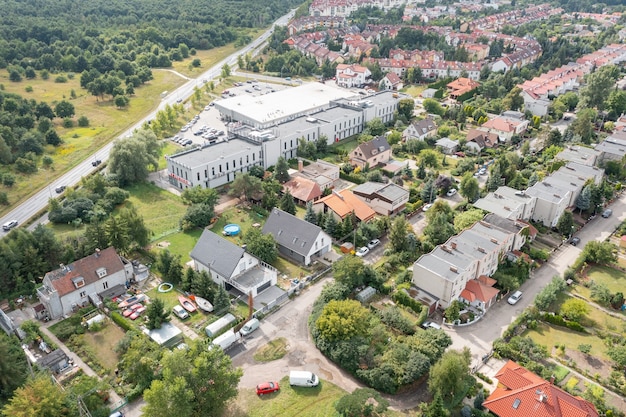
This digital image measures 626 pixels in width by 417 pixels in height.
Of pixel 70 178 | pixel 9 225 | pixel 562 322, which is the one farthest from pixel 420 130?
pixel 9 225

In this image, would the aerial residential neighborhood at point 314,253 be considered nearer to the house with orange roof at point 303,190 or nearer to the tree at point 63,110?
the house with orange roof at point 303,190

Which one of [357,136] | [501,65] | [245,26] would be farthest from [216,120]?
[245,26]

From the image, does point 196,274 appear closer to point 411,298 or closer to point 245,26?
point 411,298

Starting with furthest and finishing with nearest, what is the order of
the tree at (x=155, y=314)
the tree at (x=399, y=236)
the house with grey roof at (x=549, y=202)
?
1. the house with grey roof at (x=549, y=202)
2. the tree at (x=399, y=236)
3. the tree at (x=155, y=314)

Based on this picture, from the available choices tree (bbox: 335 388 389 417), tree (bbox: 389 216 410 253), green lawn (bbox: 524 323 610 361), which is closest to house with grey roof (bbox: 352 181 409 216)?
tree (bbox: 389 216 410 253)

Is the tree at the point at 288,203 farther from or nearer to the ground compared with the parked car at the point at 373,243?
farther from the ground

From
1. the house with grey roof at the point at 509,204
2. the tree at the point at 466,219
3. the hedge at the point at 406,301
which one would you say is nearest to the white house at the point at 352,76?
the house with grey roof at the point at 509,204

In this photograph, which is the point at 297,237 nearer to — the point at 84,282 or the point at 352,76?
the point at 84,282
